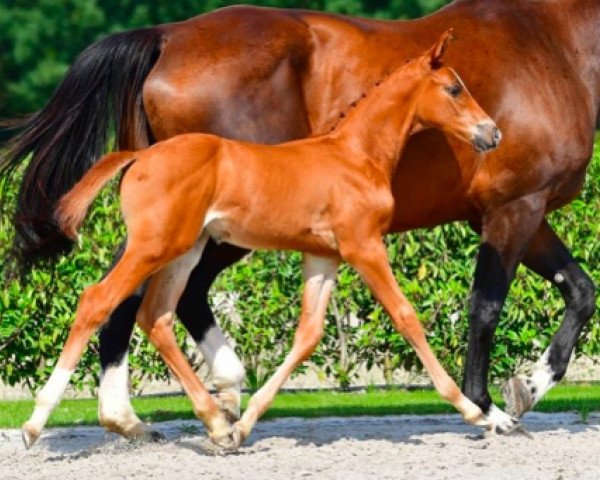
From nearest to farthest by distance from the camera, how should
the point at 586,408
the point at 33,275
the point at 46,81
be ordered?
the point at 586,408 < the point at 33,275 < the point at 46,81

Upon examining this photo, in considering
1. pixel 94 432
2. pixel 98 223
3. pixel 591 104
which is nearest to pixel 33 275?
pixel 98 223

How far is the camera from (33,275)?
967cm

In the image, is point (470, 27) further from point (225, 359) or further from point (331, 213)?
point (225, 359)

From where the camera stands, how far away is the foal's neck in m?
6.88

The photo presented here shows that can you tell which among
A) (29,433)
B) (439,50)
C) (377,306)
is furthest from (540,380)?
(29,433)

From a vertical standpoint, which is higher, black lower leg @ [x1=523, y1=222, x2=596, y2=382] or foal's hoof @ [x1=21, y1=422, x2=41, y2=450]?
foal's hoof @ [x1=21, y1=422, x2=41, y2=450]

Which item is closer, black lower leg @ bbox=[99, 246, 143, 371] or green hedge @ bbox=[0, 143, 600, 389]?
black lower leg @ bbox=[99, 246, 143, 371]

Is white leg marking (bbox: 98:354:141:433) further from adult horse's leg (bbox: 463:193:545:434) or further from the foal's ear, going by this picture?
the foal's ear

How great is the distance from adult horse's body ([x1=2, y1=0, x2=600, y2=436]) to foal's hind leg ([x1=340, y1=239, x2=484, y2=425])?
0.46 metres

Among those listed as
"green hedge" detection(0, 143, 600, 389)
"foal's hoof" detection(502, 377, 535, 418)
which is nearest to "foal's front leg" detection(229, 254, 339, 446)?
"foal's hoof" detection(502, 377, 535, 418)

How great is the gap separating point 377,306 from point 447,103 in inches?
128

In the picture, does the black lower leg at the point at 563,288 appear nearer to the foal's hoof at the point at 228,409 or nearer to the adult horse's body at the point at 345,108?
the adult horse's body at the point at 345,108

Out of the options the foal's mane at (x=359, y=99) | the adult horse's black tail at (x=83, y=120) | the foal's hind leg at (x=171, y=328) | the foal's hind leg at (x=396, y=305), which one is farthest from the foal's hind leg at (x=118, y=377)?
the foal's mane at (x=359, y=99)

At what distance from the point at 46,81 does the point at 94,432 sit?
12.5m
